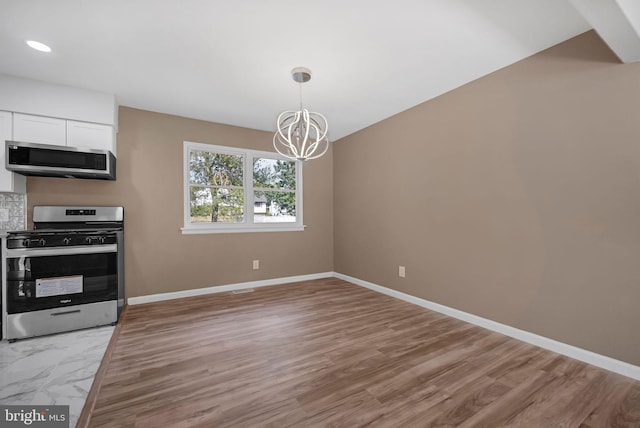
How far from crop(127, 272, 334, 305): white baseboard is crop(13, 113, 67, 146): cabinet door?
1.95m

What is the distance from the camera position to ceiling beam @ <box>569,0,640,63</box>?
1.51m

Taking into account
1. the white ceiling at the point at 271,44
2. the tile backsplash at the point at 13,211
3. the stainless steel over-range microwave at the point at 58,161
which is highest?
the white ceiling at the point at 271,44

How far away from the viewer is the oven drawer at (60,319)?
2.50 m

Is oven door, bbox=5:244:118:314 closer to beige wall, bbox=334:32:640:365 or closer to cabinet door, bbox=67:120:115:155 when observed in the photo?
cabinet door, bbox=67:120:115:155

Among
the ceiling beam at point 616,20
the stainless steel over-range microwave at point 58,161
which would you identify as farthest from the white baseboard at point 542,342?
the stainless steel over-range microwave at point 58,161

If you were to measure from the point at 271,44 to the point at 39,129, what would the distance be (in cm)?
253

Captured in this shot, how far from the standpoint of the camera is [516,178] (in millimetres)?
2574

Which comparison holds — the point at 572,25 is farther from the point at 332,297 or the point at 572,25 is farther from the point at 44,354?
the point at 44,354

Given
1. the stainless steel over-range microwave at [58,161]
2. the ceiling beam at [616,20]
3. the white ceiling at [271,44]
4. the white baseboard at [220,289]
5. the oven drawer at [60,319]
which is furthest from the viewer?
the white baseboard at [220,289]

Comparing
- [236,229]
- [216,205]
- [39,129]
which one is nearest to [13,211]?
[39,129]

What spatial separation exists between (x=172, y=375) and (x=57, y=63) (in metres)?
2.91

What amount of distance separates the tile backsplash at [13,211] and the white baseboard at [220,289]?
4.45 feet

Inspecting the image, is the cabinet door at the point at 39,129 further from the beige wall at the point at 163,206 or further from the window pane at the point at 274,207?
the window pane at the point at 274,207

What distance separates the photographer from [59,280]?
8.80 ft
